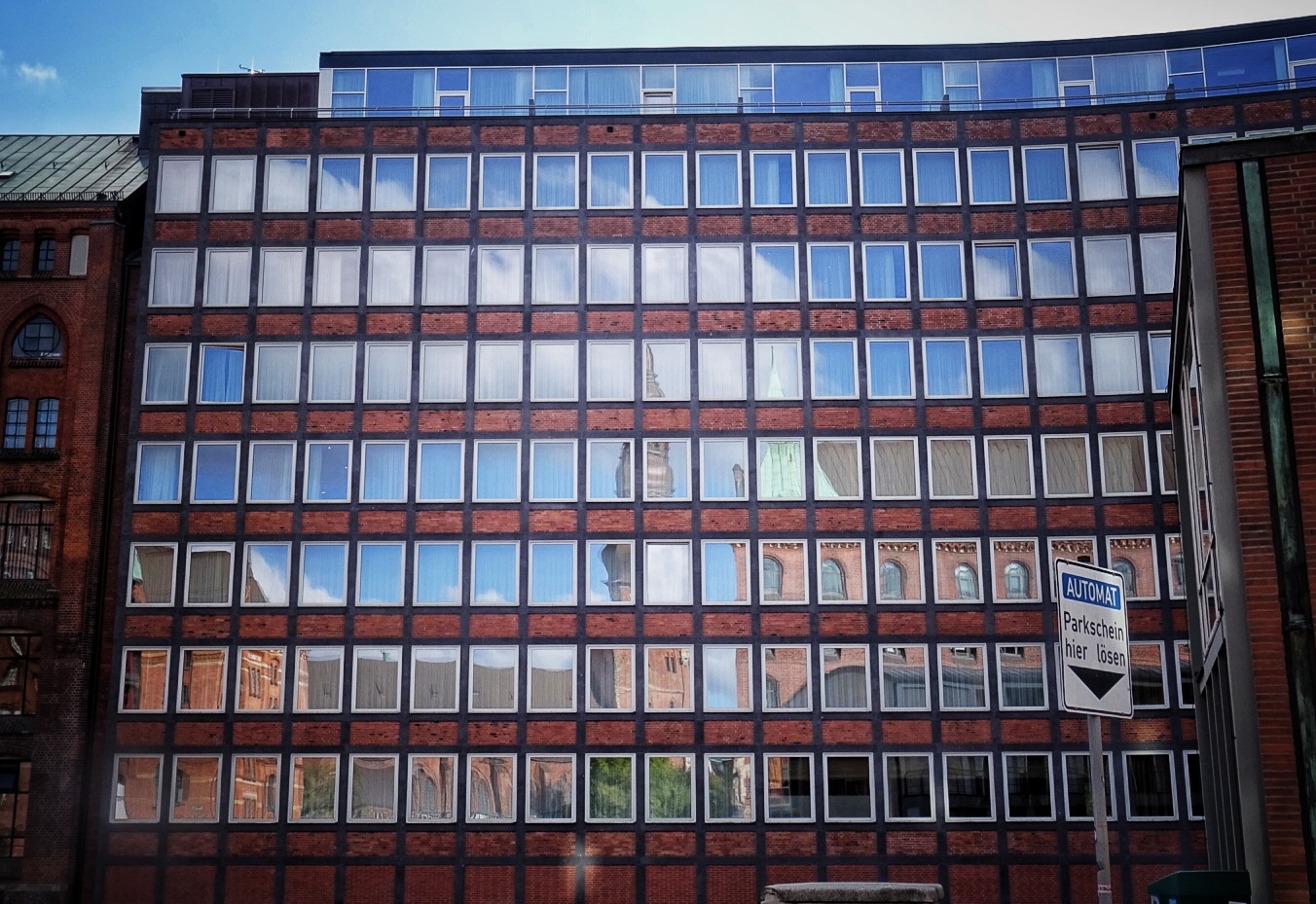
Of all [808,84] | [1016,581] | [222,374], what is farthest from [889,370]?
[222,374]

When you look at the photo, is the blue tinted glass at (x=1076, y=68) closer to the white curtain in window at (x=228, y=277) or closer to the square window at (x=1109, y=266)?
the square window at (x=1109, y=266)

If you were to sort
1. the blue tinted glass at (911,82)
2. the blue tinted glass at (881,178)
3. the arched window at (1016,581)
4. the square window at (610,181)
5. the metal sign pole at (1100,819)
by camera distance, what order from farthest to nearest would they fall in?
the blue tinted glass at (911,82) → the square window at (610,181) → the blue tinted glass at (881,178) → the arched window at (1016,581) → the metal sign pole at (1100,819)

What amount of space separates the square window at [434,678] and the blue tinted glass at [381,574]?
2.02m

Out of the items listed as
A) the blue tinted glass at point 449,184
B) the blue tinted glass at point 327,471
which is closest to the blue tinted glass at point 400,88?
the blue tinted glass at point 449,184

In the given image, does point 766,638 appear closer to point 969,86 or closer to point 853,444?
point 853,444

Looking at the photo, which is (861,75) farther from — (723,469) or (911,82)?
(723,469)

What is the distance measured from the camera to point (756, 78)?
189 ft

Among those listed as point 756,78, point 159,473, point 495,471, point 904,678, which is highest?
point 756,78

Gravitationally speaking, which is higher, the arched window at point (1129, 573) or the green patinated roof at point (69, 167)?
the green patinated roof at point (69, 167)

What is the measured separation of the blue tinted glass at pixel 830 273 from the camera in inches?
2068

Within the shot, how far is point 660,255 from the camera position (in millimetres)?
52938

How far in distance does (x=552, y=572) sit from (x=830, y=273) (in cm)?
1406

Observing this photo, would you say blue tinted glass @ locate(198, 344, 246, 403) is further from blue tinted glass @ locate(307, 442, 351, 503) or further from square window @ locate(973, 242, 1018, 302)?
square window @ locate(973, 242, 1018, 302)

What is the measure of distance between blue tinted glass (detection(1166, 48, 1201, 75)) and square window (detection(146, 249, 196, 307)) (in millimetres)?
36248
